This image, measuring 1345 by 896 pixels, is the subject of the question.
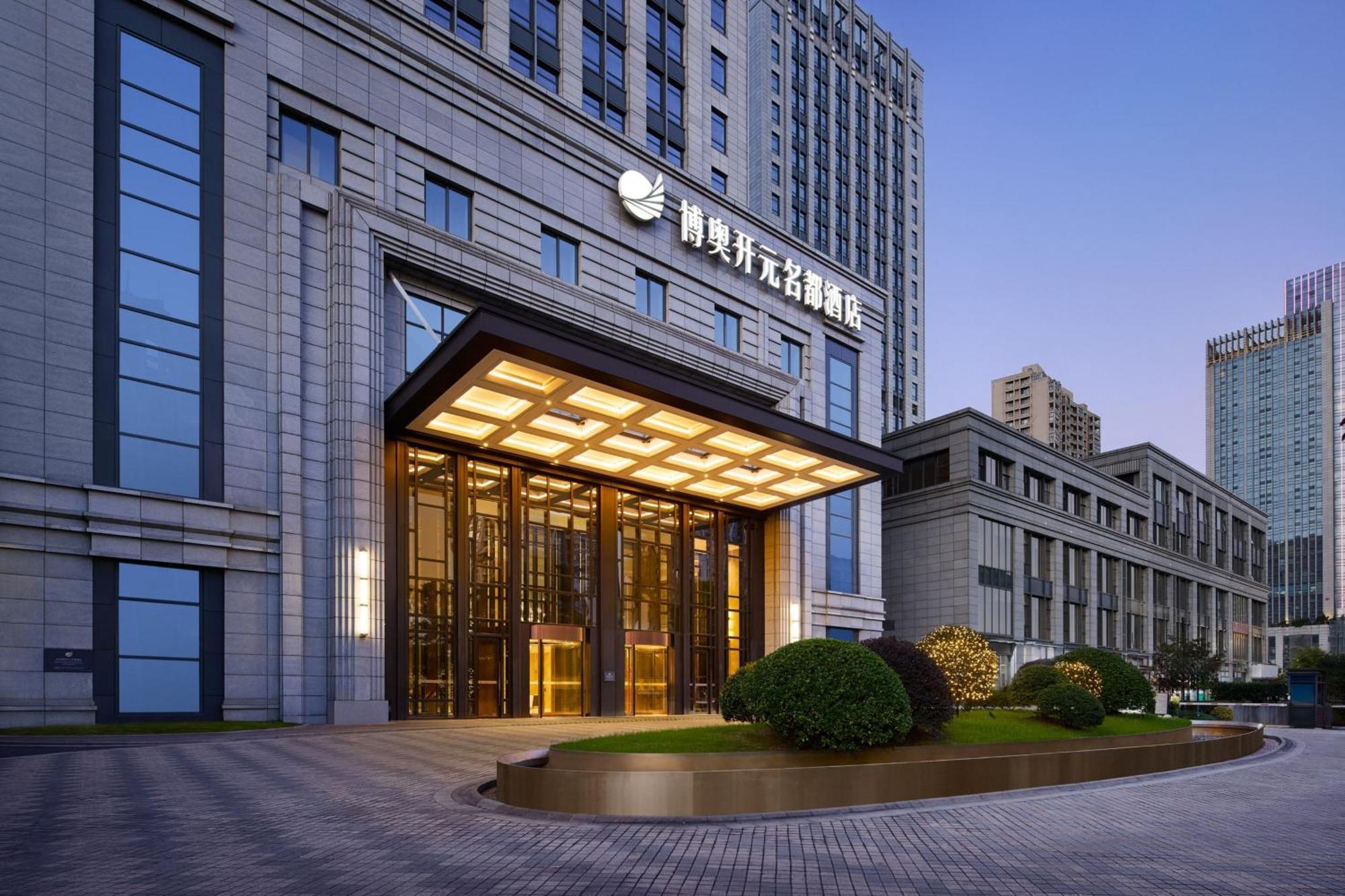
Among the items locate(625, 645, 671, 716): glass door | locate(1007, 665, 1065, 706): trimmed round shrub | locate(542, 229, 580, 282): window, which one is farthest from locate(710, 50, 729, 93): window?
locate(1007, 665, 1065, 706): trimmed round shrub

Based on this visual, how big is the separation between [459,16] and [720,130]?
45.1 ft

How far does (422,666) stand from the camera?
82.2ft

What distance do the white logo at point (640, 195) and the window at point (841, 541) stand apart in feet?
43.8

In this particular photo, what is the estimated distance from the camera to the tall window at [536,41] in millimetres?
31656

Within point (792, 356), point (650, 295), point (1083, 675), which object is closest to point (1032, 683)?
point (1083, 675)

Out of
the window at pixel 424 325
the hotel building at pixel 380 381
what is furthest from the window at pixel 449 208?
the window at pixel 424 325

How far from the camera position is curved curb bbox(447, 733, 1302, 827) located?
10.6 metres

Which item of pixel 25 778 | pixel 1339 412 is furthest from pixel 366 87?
pixel 1339 412

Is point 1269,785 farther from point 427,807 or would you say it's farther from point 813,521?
point 813,521

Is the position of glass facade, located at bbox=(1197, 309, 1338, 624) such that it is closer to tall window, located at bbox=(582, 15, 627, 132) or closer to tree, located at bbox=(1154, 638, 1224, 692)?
tree, located at bbox=(1154, 638, 1224, 692)

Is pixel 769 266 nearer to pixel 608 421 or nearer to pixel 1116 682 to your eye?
pixel 608 421

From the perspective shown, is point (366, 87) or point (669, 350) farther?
point (669, 350)

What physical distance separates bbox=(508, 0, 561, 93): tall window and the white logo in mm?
3631

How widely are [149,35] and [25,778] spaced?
16.1 m
